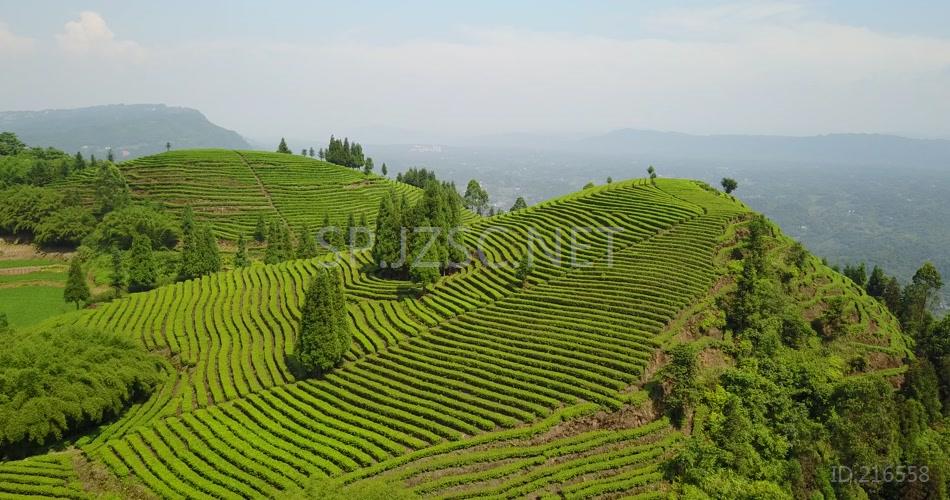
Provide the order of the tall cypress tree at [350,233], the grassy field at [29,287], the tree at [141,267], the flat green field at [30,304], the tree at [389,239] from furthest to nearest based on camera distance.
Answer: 1. the tall cypress tree at [350,233]
2. the tree at [141,267]
3. the grassy field at [29,287]
4. the flat green field at [30,304]
5. the tree at [389,239]

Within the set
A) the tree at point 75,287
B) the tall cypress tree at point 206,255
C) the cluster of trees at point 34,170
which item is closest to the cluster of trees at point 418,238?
the tall cypress tree at point 206,255

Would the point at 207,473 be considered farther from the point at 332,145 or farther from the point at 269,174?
the point at 332,145

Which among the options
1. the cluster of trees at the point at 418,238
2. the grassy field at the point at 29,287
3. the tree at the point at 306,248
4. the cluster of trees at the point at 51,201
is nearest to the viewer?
the cluster of trees at the point at 418,238

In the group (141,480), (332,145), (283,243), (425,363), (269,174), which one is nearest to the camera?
(141,480)

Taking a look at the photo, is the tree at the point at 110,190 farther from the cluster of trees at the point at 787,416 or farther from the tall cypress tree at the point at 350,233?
the cluster of trees at the point at 787,416

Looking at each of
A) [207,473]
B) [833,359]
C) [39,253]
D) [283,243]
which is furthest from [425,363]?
[39,253]

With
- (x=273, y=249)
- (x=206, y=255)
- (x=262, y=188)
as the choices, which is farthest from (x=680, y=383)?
(x=262, y=188)
